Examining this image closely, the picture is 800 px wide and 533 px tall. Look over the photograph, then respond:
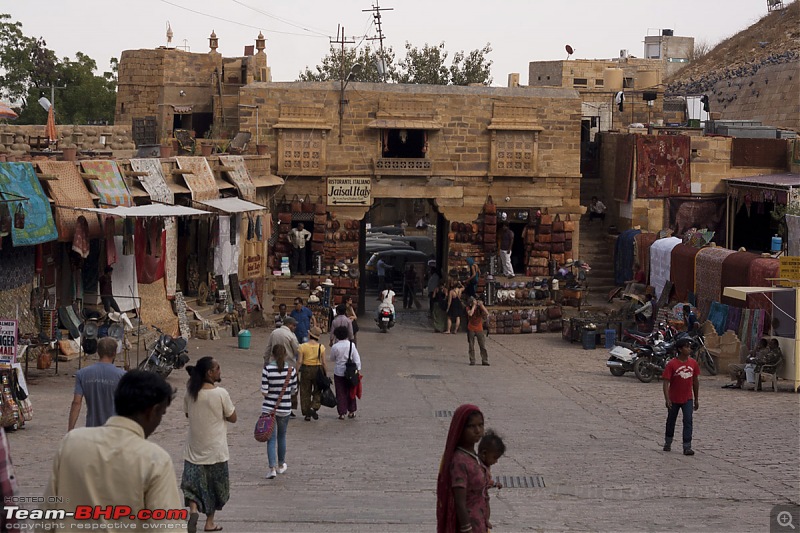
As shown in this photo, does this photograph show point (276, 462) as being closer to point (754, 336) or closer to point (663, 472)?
point (663, 472)

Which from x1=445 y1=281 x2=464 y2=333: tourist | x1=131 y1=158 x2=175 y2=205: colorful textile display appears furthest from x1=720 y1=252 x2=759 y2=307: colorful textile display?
x1=131 y1=158 x2=175 y2=205: colorful textile display

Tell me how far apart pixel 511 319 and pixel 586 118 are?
12.4 metres

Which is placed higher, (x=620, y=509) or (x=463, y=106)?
(x=463, y=106)

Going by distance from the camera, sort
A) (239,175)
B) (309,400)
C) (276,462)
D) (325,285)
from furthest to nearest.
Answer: (325,285), (239,175), (309,400), (276,462)

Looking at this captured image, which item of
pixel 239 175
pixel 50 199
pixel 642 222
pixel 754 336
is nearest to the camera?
pixel 50 199

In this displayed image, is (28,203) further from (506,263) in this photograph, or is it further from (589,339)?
(506,263)

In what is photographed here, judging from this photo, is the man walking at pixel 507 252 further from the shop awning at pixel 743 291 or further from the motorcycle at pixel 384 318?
the shop awning at pixel 743 291

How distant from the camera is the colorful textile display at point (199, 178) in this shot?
76.3 ft

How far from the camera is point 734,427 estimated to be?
49.5 feet

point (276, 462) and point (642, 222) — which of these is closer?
point (276, 462)

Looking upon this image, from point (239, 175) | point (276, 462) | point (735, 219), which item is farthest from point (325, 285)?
point (276, 462)

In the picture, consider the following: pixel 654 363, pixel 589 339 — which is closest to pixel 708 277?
pixel 654 363

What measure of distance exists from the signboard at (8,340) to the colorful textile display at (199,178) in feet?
31.3

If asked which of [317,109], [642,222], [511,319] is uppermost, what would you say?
[317,109]
